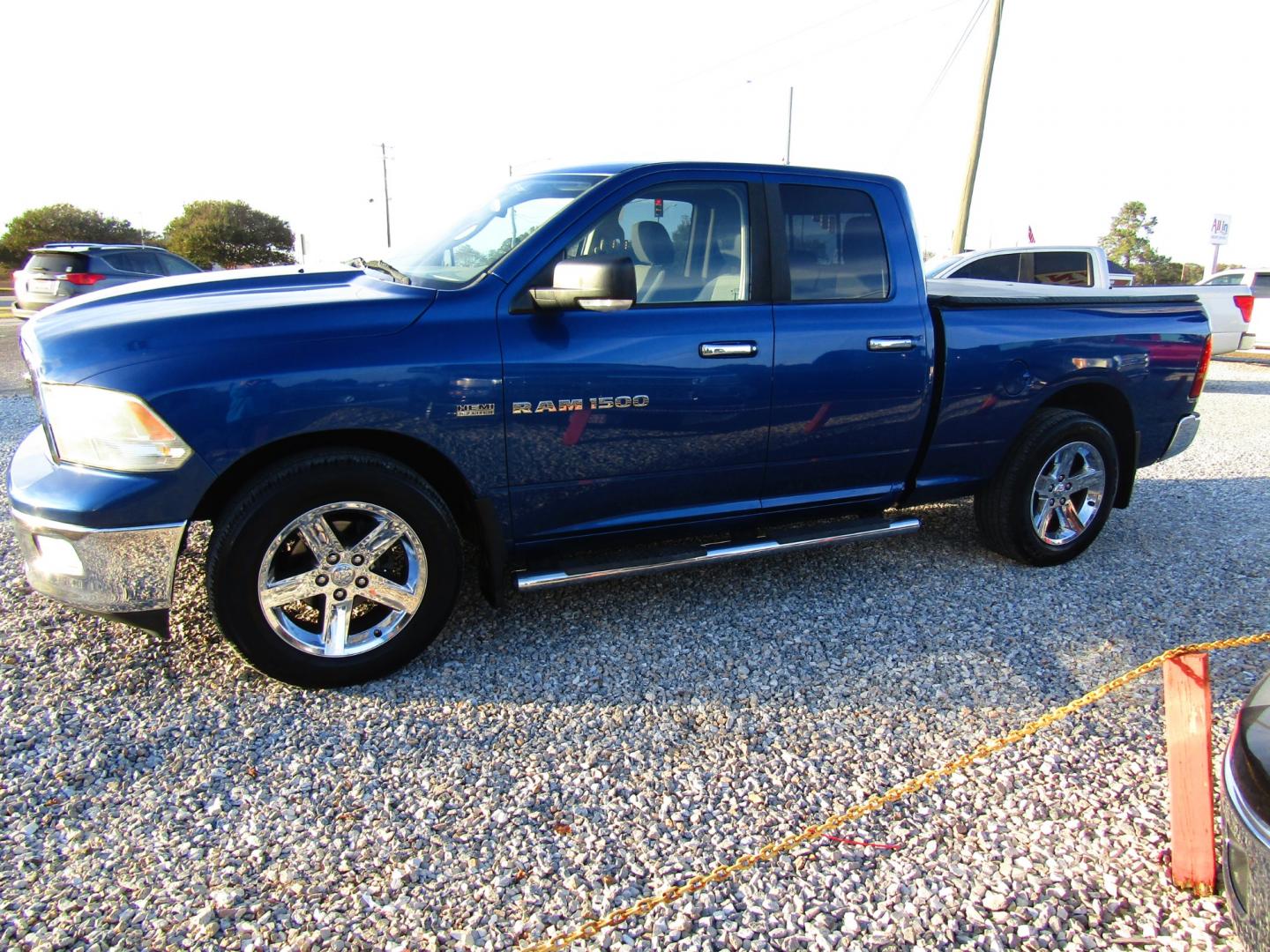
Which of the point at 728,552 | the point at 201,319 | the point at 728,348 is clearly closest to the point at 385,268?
the point at 201,319

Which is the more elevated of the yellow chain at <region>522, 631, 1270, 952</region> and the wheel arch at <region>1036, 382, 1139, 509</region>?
the wheel arch at <region>1036, 382, 1139, 509</region>

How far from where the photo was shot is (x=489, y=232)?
134 inches

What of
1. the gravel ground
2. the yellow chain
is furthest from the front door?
the yellow chain

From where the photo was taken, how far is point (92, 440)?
2.60 m

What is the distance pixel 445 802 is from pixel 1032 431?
3373mm

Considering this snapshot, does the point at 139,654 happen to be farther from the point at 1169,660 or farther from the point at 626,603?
the point at 1169,660

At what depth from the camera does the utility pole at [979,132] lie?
15828mm

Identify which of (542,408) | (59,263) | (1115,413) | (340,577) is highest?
(59,263)

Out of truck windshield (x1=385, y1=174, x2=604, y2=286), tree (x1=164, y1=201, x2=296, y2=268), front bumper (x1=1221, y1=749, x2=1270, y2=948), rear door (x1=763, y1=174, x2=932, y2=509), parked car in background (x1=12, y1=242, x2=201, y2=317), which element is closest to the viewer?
front bumper (x1=1221, y1=749, x2=1270, y2=948)

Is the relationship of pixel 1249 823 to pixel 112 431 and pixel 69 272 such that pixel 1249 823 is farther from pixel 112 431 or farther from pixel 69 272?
pixel 69 272

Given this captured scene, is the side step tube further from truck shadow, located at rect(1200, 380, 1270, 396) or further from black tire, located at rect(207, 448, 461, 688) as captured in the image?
truck shadow, located at rect(1200, 380, 1270, 396)

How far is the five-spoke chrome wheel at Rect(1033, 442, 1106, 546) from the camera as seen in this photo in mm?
4242

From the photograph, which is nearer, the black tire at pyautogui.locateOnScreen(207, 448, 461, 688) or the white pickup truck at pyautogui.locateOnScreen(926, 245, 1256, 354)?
the black tire at pyautogui.locateOnScreen(207, 448, 461, 688)

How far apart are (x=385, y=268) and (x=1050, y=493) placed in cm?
352
